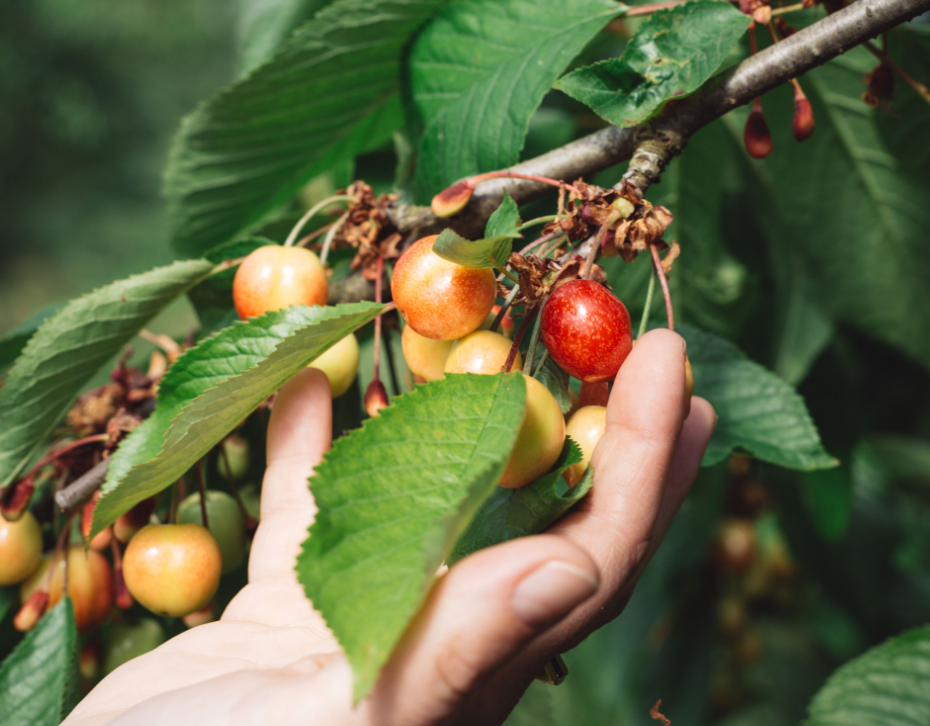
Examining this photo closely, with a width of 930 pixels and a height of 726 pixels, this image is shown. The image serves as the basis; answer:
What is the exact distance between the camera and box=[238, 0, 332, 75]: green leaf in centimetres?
135

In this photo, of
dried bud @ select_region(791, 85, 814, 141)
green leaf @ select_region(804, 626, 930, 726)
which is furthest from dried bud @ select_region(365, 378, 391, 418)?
green leaf @ select_region(804, 626, 930, 726)

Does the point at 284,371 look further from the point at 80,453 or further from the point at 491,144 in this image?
the point at 80,453

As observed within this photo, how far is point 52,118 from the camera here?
12312mm

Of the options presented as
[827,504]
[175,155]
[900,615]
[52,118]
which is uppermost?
[52,118]

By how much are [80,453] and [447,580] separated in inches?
32.3

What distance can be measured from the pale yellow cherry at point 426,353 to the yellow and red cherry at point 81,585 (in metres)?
0.65

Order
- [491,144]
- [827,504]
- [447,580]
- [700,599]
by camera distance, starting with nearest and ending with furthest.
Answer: [447,580]
[491,144]
[827,504]
[700,599]

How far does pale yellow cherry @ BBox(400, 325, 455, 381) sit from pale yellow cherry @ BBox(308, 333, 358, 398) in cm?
11

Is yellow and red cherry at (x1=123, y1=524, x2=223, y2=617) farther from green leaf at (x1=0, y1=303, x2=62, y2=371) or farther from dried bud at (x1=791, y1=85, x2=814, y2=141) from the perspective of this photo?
dried bud at (x1=791, y1=85, x2=814, y2=141)

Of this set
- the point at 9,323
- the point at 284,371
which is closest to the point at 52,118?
the point at 9,323

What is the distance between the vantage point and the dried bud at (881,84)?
0.87 m

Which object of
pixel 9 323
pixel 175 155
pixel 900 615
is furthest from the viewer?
pixel 9 323

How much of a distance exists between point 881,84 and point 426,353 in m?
0.76

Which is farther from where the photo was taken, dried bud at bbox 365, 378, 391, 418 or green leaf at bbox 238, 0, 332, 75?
green leaf at bbox 238, 0, 332, 75
